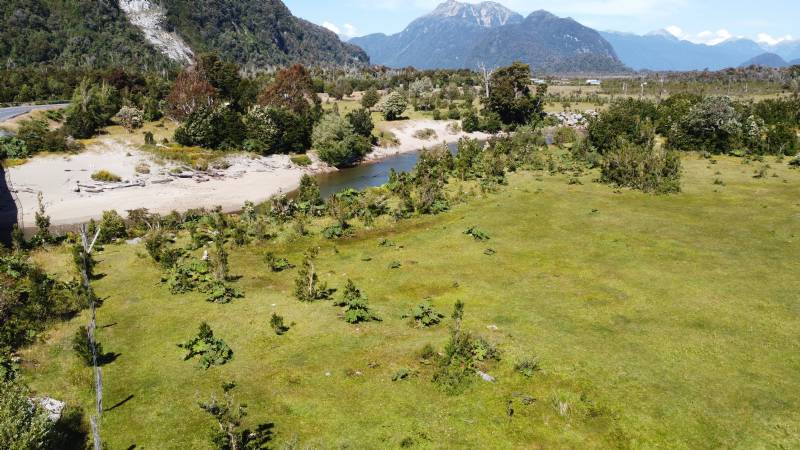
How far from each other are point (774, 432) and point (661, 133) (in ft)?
230

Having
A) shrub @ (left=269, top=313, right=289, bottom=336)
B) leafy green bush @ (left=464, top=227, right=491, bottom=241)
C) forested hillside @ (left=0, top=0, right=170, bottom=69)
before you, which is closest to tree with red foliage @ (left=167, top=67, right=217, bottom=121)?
leafy green bush @ (left=464, top=227, right=491, bottom=241)

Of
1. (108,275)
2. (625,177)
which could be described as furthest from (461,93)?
(108,275)

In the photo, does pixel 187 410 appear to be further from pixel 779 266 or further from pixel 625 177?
pixel 625 177

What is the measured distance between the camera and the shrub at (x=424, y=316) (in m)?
23.1

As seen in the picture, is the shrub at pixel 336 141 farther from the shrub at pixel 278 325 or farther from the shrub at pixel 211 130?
the shrub at pixel 278 325

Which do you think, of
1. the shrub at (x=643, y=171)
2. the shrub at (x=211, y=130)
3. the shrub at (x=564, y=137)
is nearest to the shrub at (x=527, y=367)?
the shrub at (x=643, y=171)

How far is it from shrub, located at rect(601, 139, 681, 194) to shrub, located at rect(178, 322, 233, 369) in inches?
1702

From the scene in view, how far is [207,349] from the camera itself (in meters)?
20.3

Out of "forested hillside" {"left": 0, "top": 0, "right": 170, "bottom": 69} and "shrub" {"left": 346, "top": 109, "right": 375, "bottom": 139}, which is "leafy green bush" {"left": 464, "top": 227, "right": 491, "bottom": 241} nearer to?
"shrub" {"left": 346, "top": 109, "right": 375, "bottom": 139}

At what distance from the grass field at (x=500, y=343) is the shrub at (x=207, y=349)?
15.4 inches

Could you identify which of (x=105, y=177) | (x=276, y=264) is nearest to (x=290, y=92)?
(x=105, y=177)

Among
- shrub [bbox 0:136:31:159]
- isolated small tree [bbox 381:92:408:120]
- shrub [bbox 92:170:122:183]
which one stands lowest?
shrub [bbox 92:170:122:183]

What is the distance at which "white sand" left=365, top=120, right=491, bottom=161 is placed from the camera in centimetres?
9062

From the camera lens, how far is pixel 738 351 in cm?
2023
